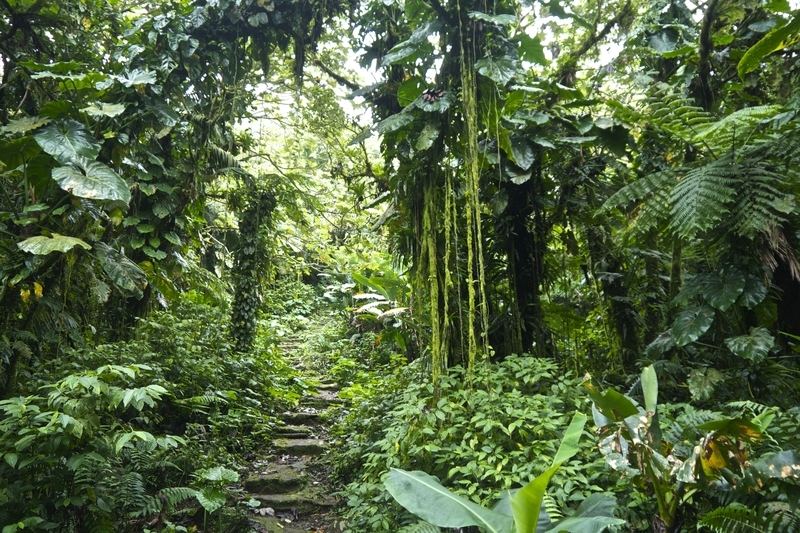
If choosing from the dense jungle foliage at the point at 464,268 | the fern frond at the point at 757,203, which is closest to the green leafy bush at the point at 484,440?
the dense jungle foliage at the point at 464,268

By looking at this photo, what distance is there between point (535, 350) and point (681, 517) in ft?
6.91

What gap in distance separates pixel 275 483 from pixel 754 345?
3.72 m

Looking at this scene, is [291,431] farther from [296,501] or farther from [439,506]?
[439,506]

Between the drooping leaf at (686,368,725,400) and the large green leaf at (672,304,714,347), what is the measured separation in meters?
0.19

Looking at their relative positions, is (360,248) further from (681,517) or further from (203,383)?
(681,517)

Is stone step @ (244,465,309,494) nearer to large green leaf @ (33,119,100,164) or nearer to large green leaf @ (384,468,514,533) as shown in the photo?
large green leaf @ (384,468,514,533)

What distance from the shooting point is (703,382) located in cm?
248

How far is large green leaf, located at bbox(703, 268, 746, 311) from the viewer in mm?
2424

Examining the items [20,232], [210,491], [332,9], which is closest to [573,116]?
[332,9]

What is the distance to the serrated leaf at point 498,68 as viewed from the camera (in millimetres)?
2693

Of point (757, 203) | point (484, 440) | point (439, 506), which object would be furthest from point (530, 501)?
point (757, 203)

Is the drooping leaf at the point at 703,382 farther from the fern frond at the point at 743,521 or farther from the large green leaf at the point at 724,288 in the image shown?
the fern frond at the point at 743,521

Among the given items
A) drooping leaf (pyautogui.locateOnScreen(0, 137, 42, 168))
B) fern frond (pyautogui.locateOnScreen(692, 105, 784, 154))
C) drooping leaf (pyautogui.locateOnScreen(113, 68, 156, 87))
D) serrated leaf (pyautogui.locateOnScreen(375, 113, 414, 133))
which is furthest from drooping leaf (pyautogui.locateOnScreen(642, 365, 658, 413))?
drooping leaf (pyautogui.locateOnScreen(0, 137, 42, 168))

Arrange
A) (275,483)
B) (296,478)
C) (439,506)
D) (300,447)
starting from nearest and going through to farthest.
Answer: (439,506) < (275,483) < (296,478) < (300,447)
